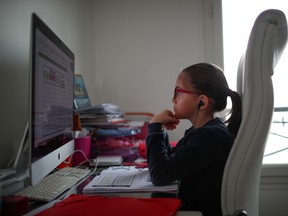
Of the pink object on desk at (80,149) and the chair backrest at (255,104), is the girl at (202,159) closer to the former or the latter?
the chair backrest at (255,104)

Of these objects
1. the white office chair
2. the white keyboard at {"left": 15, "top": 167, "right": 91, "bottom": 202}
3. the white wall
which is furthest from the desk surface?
the white wall

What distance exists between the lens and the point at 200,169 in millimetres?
835

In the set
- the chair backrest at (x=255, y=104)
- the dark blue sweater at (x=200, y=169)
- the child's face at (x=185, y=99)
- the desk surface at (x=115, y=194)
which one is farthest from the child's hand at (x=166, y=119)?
the chair backrest at (x=255, y=104)

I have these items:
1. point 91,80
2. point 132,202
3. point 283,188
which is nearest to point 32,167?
point 132,202

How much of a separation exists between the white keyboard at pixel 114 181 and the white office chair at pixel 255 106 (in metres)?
0.31

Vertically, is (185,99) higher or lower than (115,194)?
higher

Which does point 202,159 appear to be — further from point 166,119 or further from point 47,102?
point 47,102

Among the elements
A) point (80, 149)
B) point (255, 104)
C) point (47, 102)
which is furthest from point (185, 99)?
point (80, 149)

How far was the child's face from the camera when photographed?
1006 mm

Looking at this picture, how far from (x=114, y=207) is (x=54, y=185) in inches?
12.9

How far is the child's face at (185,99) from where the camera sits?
1006mm

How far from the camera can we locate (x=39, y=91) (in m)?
0.70

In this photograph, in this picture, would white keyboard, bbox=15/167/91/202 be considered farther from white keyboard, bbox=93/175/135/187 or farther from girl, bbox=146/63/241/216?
girl, bbox=146/63/241/216

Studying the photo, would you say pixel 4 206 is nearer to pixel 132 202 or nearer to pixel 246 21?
pixel 132 202
